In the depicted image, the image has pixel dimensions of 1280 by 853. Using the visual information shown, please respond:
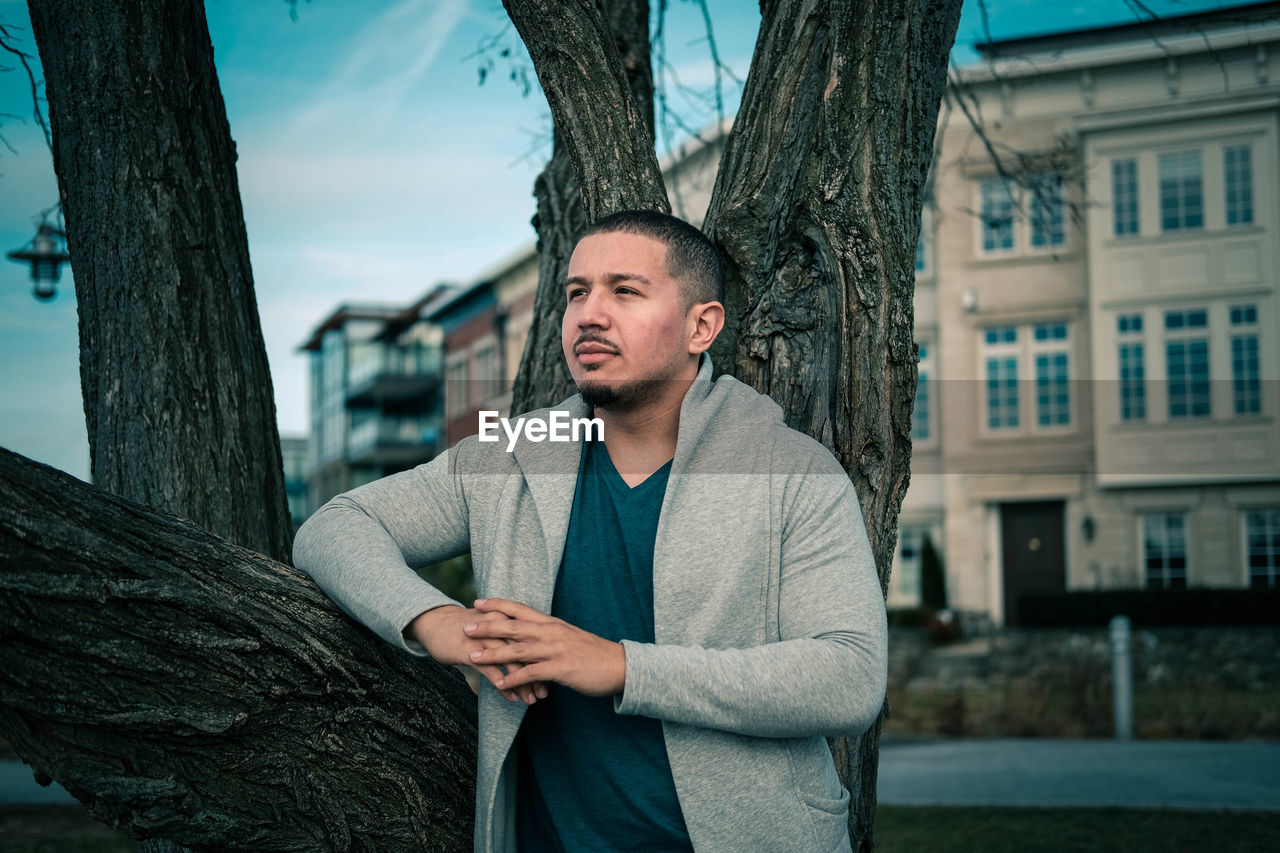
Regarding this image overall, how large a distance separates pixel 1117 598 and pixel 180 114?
20471 millimetres

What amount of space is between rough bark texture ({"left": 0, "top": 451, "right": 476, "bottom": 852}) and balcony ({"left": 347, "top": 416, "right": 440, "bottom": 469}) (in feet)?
154

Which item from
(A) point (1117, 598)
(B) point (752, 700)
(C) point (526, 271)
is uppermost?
(C) point (526, 271)

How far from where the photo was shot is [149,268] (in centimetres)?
348

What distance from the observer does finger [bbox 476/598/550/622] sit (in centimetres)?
219

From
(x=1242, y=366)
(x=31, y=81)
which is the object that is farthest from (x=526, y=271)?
(x=31, y=81)

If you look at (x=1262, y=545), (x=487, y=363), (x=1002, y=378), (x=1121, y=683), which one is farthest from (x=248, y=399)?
(x=487, y=363)

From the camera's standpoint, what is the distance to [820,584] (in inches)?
90.2

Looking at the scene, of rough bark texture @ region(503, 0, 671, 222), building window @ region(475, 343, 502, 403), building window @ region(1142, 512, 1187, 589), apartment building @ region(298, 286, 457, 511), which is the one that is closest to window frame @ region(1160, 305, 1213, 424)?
building window @ region(1142, 512, 1187, 589)

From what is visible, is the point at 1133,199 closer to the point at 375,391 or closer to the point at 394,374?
the point at 394,374

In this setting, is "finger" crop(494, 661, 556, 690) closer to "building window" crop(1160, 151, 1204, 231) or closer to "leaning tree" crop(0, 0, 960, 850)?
"leaning tree" crop(0, 0, 960, 850)

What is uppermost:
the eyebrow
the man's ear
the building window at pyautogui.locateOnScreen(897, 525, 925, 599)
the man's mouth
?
the eyebrow

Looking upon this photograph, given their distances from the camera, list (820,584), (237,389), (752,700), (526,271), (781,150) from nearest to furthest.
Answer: (752,700), (820,584), (781,150), (237,389), (526,271)

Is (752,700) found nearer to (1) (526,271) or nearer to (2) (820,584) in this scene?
(2) (820,584)

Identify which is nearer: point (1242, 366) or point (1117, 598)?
point (1117, 598)
